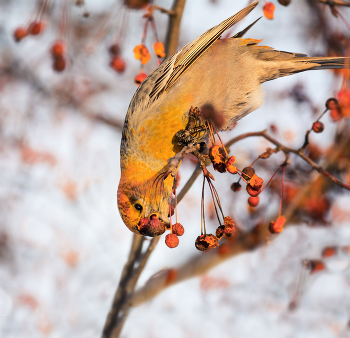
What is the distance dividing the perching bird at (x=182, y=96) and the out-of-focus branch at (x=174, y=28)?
0.63 ft

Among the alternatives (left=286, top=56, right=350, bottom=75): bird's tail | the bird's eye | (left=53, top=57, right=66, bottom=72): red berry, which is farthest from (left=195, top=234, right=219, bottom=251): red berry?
(left=53, top=57, right=66, bottom=72): red berry

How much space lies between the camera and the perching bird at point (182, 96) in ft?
6.89

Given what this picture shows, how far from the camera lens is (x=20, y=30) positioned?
310cm

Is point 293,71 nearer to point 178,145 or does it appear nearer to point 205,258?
point 178,145

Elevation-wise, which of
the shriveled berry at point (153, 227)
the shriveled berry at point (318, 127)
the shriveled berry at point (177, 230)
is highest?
the shriveled berry at point (318, 127)

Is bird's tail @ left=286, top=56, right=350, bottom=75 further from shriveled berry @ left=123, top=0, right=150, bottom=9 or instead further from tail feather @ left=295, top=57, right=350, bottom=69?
shriveled berry @ left=123, top=0, right=150, bottom=9

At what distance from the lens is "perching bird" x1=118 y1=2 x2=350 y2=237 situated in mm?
2102

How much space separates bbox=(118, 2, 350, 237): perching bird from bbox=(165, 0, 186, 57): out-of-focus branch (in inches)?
7.6

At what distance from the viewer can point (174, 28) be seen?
7.97 feet

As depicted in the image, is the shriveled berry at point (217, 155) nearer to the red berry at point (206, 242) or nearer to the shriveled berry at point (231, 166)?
the shriveled berry at point (231, 166)

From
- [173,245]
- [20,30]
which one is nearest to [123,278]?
[173,245]

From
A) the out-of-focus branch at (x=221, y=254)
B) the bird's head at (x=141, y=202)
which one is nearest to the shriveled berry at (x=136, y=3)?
the bird's head at (x=141, y=202)

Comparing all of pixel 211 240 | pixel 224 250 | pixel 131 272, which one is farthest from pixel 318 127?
pixel 224 250

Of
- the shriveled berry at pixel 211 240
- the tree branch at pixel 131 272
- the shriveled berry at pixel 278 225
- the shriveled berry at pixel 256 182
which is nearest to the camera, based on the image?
the shriveled berry at pixel 211 240
